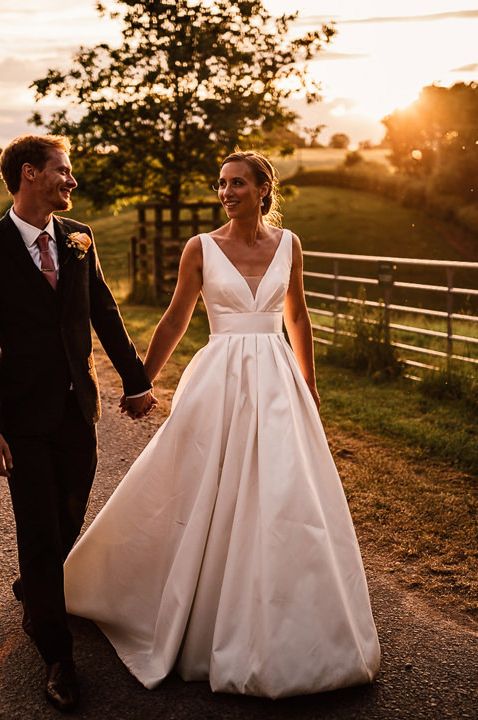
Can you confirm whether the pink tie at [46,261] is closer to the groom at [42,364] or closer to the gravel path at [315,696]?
the groom at [42,364]

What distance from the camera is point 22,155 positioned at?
3.70 m

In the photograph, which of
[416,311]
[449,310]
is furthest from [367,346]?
[449,310]

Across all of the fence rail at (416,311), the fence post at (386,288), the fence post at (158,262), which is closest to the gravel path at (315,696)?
the fence rail at (416,311)

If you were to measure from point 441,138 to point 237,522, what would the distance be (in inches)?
1100

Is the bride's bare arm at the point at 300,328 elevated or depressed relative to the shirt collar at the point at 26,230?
depressed

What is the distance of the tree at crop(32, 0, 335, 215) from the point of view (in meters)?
22.0

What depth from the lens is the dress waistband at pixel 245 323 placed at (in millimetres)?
4039

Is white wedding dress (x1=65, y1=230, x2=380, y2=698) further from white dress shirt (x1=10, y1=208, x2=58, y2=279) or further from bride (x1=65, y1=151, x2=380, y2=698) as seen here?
white dress shirt (x1=10, y1=208, x2=58, y2=279)

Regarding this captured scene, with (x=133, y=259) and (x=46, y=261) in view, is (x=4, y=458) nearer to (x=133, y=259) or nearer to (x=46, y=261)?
(x=46, y=261)

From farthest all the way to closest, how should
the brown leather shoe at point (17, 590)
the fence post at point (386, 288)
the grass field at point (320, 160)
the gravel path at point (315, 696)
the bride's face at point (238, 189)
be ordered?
the grass field at point (320, 160) → the fence post at point (386, 288) → the brown leather shoe at point (17, 590) → the bride's face at point (238, 189) → the gravel path at point (315, 696)

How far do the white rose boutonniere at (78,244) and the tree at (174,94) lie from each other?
18961 mm

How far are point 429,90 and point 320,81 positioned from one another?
32.9 ft

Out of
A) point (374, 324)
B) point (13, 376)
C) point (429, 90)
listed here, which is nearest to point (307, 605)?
point (13, 376)

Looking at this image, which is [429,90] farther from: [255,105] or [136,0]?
[136,0]
